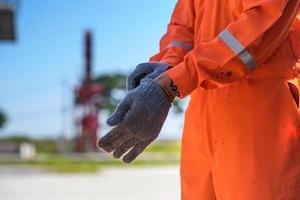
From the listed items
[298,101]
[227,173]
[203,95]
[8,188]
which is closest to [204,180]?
[227,173]

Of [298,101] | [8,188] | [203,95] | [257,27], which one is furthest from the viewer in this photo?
[8,188]

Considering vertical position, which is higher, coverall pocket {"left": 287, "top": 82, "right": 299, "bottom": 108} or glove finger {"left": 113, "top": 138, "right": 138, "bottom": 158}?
coverall pocket {"left": 287, "top": 82, "right": 299, "bottom": 108}

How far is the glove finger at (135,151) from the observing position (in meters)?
1.84

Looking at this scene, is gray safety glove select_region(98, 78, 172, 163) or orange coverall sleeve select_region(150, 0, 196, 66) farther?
orange coverall sleeve select_region(150, 0, 196, 66)

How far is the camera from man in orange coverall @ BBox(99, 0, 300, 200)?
5.75 feet

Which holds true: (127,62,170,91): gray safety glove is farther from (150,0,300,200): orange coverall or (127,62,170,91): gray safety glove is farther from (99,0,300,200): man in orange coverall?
(150,0,300,200): orange coverall

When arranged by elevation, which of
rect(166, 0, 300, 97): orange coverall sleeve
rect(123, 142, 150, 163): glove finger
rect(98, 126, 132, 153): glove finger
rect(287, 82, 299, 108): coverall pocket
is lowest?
rect(123, 142, 150, 163): glove finger

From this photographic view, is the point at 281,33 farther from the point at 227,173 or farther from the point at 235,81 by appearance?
the point at 227,173

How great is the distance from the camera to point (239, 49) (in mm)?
1733

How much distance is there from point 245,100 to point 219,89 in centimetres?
10

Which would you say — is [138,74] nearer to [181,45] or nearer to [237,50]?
[181,45]

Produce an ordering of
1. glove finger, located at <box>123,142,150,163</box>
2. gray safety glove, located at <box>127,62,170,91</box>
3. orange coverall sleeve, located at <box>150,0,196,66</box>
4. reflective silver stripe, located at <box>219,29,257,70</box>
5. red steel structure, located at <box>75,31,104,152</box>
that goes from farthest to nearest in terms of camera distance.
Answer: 1. red steel structure, located at <box>75,31,104,152</box>
2. orange coverall sleeve, located at <box>150,0,196,66</box>
3. gray safety glove, located at <box>127,62,170,91</box>
4. glove finger, located at <box>123,142,150,163</box>
5. reflective silver stripe, located at <box>219,29,257,70</box>

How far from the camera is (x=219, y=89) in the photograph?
1924 millimetres

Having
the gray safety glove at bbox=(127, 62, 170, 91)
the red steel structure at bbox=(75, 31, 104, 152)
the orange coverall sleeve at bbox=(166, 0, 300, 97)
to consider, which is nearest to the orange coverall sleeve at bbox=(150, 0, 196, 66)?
the gray safety glove at bbox=(127, 62, 170, 91)
